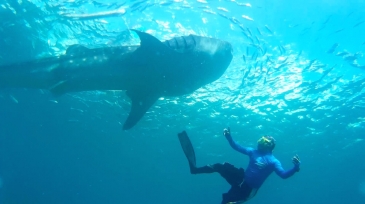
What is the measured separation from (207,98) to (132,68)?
10.4m

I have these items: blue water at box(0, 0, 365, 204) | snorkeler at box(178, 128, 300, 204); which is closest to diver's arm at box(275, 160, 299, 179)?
snorkeler at box(178, 128, 300, 204)

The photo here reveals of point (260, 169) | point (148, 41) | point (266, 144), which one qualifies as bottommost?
point (260, 169)

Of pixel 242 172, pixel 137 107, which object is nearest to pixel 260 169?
pixel 242 172

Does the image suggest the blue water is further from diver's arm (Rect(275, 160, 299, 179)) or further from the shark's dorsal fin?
diver's arm (Rect(275, 160, 299, 179))

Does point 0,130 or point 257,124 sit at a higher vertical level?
point 257,124

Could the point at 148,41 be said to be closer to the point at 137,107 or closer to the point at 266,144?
the point at 137,107

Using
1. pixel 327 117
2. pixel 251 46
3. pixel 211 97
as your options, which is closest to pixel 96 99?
pixel 211 97

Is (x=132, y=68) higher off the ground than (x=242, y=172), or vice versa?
(x=132, y=68)

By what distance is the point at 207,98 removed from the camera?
18.1m

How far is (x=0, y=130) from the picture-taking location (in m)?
30.1

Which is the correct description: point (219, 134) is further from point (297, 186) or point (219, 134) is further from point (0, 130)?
point (297, 186)

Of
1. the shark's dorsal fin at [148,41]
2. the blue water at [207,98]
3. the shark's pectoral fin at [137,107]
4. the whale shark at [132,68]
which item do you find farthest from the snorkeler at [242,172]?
the blue water at [207,98]

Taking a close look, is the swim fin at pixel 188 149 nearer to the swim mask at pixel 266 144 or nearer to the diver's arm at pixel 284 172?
the swim mask at pixel 266 144

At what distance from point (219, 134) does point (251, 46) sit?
1581cm
